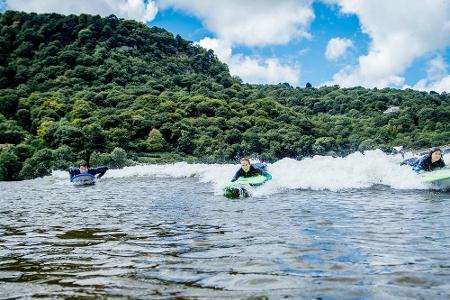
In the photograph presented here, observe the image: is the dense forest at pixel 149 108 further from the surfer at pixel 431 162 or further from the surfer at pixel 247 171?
the surfer at pixel 431 162

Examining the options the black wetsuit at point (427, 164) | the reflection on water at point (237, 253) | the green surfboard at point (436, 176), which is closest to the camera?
the reflection on water at point (237, 253)

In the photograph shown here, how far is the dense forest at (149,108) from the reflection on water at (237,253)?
48347mm

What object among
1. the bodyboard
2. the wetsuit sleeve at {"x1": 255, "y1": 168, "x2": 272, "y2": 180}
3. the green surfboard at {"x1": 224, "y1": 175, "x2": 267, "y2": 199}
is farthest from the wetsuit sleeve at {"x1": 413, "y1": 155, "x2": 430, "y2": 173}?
the bodyboard

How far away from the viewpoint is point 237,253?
601cm

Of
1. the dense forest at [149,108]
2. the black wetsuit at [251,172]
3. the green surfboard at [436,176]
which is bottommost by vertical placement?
the green surfboard at [436,176]

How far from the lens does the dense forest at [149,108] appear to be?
6581 cm

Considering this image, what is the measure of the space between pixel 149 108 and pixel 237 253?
3052 inches

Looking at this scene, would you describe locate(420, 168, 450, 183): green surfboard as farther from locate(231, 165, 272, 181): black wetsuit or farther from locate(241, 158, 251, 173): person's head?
locate(241, 158, 251, 173): person's head

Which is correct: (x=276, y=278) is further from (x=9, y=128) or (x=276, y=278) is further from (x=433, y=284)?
(x=9, y=128)

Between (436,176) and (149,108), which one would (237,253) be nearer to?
(436,176)

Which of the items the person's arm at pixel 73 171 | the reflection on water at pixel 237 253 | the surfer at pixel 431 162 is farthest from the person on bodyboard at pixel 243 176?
the person's arm at pixel 73 171

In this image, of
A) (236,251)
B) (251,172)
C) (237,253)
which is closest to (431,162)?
(251,172)

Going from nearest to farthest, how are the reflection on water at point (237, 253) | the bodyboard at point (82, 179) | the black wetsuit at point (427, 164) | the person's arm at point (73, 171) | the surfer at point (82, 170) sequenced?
the reflection on water at point (237, 253), the black wetsuit at point (427, 164), the bodyboard at point (82, 179), the surfer at point (82, 170), the person's arm at point (73, 171)

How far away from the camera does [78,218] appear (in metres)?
11.1
